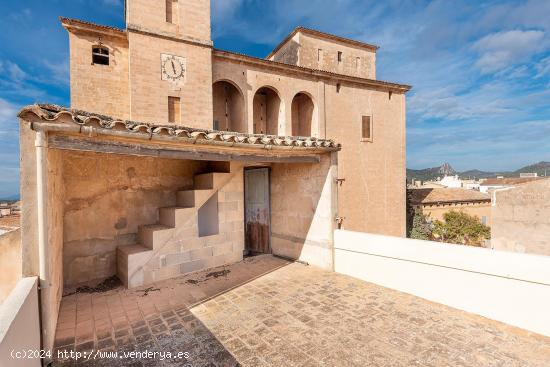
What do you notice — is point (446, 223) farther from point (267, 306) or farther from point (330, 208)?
point (267, 306)

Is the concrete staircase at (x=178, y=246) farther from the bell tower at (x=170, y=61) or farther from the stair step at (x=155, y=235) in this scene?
the bell tower at (x=170, y=61)

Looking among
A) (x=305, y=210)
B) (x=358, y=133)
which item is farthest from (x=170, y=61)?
(x=358, y=133)

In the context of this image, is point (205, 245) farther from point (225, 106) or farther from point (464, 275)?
point (225, 106)

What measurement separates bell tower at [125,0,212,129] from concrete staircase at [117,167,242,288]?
579 cm

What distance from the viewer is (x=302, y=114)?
53.9ft

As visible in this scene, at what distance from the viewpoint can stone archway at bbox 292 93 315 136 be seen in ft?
52.2

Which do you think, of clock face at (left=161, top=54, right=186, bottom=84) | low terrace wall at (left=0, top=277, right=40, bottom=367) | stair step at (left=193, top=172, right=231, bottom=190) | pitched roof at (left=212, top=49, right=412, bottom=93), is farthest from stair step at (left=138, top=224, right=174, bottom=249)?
pitched roof at (left=212, top=49, right=412, bottom=93)

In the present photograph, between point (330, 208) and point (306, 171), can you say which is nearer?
point (330, 208)

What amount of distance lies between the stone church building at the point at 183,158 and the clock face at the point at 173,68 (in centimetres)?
5

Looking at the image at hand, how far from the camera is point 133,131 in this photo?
13.0ft

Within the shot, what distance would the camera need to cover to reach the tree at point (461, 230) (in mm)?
22359

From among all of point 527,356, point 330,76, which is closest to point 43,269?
point 527,356

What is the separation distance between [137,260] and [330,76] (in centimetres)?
1430

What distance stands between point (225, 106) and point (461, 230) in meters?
21.4
